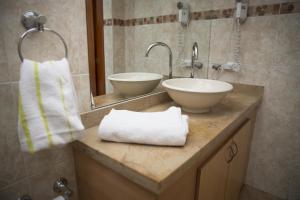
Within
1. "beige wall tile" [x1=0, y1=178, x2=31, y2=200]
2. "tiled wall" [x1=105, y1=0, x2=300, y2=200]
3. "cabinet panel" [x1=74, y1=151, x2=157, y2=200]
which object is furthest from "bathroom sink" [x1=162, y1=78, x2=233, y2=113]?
"beige wall tile" [x1=0, y1=178, x2=31, y2=200]

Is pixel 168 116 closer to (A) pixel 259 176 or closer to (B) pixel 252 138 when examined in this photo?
(B) pixel 252 138

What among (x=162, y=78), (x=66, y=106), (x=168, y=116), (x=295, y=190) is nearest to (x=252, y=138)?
(x=295, y=190)

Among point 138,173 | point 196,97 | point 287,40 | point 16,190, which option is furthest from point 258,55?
point 16,190

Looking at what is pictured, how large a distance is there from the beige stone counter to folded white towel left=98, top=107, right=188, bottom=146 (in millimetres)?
26

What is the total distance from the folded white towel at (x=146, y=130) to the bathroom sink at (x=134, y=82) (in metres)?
0.33

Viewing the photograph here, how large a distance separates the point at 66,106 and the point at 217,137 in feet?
2.07

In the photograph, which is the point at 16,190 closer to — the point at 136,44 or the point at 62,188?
the point at 62,188

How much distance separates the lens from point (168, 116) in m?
0.83

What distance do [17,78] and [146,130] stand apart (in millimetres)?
Answer: 488

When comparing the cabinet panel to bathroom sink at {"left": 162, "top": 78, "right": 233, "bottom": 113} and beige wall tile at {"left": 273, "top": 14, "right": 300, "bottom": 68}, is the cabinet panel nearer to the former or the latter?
bathroom sink at {"left": 162, "top": 78, "right": 233, "bottom": 113}

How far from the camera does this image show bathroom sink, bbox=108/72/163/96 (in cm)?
112

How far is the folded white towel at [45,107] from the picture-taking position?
0.62 meters

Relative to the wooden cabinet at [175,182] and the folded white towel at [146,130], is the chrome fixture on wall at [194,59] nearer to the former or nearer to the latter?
the wooden cabinet at [175,182]

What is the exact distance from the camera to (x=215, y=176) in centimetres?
98
